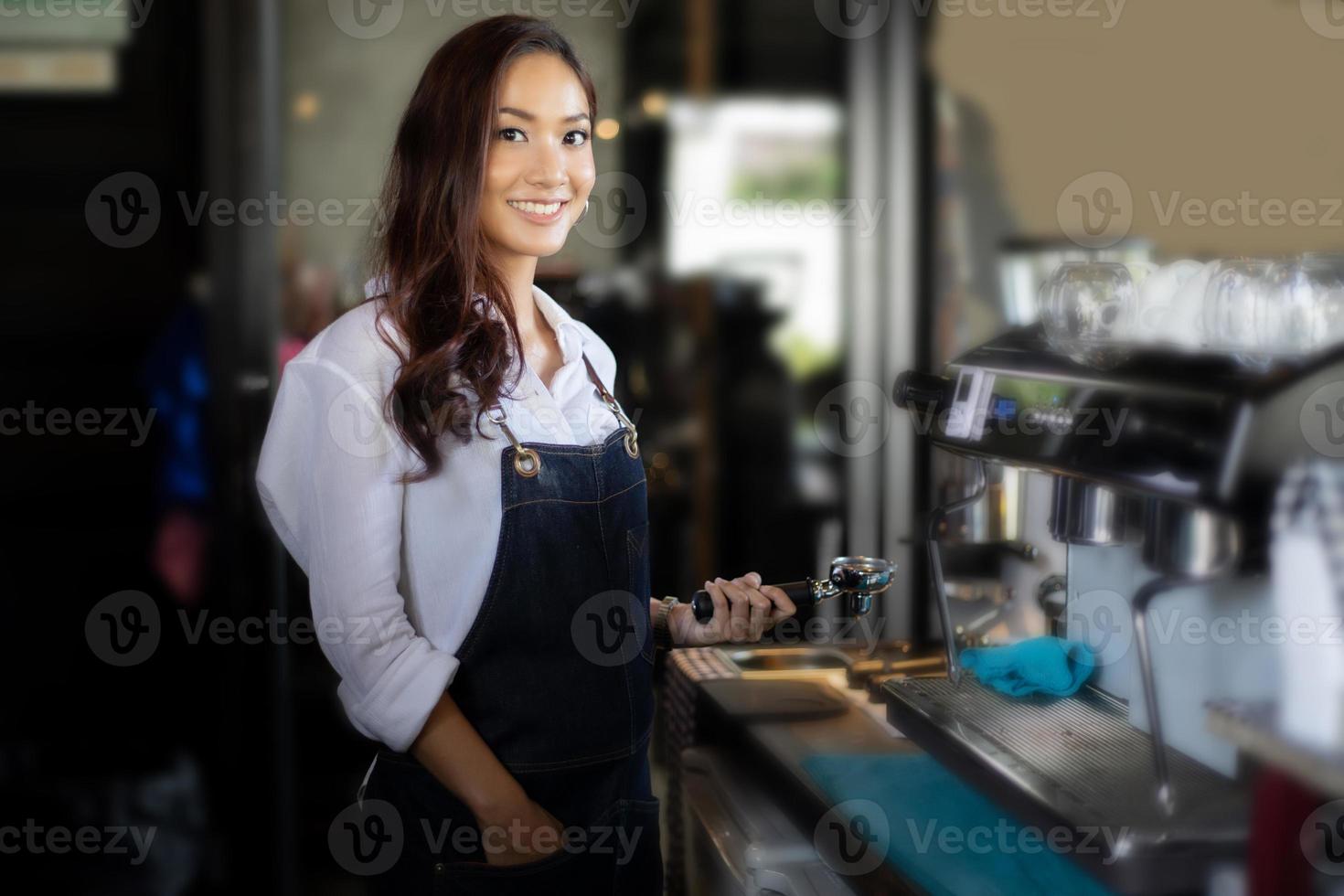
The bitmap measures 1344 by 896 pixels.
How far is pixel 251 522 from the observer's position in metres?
2.56

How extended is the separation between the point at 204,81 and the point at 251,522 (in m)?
0.86

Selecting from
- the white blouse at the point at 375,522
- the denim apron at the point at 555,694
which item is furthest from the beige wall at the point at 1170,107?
the white blouse at the point at 375,522

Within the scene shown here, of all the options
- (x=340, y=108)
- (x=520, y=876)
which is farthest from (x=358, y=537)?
(x=340, y=108)

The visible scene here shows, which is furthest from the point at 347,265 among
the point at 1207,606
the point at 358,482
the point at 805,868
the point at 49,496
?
the point at 1207,606

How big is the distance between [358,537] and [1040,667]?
710mm

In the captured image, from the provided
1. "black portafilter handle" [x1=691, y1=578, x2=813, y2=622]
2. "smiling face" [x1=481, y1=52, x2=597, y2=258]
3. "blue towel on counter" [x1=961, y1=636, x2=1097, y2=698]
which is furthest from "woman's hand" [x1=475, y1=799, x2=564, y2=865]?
"smiling face" [x1=481, y1=52, x2=597, y2=258]

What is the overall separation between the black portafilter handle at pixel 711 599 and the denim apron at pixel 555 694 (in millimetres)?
75

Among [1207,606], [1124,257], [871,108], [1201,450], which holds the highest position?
[871,108]

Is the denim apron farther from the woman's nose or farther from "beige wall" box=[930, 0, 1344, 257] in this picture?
"beige wall" box=[930, 0, 1344, 257]

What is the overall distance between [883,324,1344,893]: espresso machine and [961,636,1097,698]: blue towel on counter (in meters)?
0.02

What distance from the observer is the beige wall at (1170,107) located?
1876 mm

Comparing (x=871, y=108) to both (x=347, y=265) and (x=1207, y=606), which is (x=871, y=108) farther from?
(x=1207, y=606)

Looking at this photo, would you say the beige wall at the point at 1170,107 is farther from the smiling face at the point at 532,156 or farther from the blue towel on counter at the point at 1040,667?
the smiling face at the point at 532,156

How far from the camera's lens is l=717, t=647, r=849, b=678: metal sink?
1642 mm
